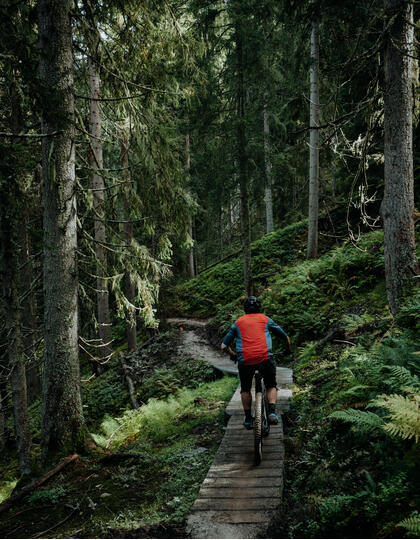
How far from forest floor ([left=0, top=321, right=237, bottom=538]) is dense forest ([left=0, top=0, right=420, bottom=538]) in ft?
0.12

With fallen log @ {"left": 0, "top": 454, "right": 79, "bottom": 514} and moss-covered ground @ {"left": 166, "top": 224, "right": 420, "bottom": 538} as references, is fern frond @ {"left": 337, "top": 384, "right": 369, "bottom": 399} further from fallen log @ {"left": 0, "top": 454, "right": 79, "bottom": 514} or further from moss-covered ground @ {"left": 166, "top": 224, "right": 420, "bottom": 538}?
fallen log @ {"left": 0, "top": 454, "right": 79, "bottom": 514}

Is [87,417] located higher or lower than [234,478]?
lower

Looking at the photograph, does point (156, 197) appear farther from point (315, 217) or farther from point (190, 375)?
point (315, 217)

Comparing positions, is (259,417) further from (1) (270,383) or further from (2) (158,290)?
(2) (158,290)

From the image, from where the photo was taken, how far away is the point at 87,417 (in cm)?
1117

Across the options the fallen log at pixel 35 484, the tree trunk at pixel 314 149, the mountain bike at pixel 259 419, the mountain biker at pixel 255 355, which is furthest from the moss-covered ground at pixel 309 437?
the tree trunk at pixel 314 149

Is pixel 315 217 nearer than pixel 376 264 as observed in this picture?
No

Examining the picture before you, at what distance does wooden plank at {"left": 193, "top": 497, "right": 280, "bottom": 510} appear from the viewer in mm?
3873

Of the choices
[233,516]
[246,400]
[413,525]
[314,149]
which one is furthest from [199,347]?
[413,525]

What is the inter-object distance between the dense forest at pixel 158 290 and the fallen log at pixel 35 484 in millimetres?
42

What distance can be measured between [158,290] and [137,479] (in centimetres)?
479

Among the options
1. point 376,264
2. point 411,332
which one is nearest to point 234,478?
point 411,332

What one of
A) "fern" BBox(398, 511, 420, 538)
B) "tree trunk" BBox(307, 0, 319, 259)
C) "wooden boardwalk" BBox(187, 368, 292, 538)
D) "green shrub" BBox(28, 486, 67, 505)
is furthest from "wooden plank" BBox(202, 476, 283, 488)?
"tree trunk" BBox(307, 0, 319, 259)

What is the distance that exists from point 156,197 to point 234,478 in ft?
21.0
